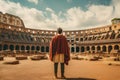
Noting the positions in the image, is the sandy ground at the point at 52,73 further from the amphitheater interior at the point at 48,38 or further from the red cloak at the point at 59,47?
the amphitheater interior at the point at 48,38

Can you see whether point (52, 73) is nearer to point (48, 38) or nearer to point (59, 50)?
point (59, 50)

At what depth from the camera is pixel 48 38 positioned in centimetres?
7288

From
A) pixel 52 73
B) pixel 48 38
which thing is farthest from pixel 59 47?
pixel 48 38

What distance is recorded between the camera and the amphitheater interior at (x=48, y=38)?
179 feet

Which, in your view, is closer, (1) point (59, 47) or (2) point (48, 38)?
(1) point (59, 47)

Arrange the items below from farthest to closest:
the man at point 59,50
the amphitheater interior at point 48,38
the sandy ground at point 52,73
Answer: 1. the amphitheater interior at point 48,38
2. the man at point 59,50
3. the sandy ground at point 52,73

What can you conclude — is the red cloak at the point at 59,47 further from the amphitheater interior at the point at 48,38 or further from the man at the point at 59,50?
the amphitheater interior at the point at 48,38

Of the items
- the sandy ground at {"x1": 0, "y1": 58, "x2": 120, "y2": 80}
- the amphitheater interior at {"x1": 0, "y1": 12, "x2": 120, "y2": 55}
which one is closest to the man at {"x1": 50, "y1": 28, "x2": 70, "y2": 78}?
the sandy ground at {"x1": 0, "y1": 58, "x2": 120, "y2": 80}

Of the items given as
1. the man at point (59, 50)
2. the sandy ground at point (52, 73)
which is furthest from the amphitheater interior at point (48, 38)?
the man at point (59, 50)

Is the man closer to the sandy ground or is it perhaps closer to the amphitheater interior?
the sandy ground

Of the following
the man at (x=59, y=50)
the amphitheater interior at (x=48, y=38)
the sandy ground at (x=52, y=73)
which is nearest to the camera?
the sandy ground at (x=52, y=73)

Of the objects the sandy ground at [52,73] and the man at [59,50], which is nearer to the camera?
the sandy ground at [52,73]

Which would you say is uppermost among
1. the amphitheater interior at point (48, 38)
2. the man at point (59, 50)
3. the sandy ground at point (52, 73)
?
the amphitheater interior at point (48, 38)

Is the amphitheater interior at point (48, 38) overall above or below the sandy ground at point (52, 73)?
above
